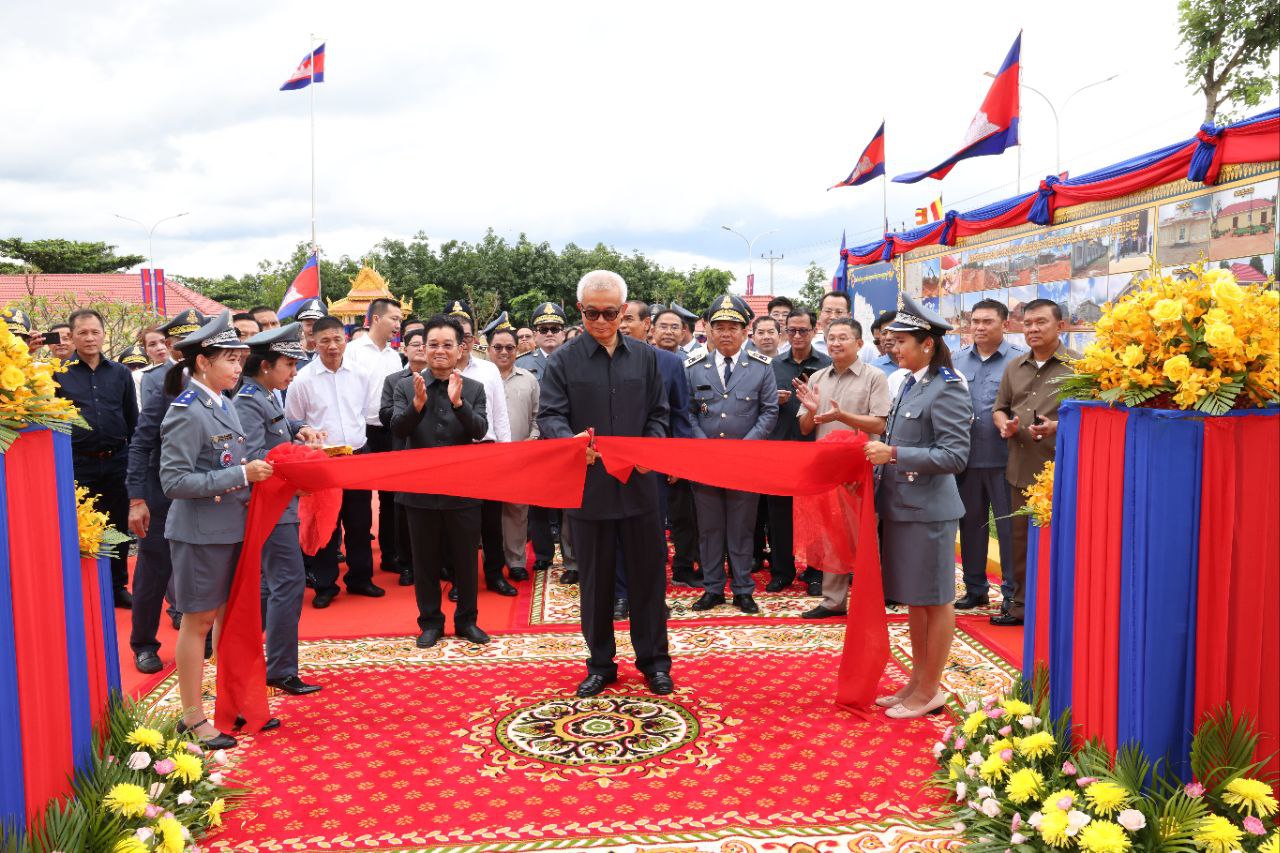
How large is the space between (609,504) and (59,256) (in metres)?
41.0

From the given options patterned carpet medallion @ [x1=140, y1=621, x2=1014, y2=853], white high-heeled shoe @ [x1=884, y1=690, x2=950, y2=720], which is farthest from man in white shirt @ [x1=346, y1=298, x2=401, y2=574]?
Answer: white high-heeled shoe @ [x1=884, y1=690, x2=950, y2=720]

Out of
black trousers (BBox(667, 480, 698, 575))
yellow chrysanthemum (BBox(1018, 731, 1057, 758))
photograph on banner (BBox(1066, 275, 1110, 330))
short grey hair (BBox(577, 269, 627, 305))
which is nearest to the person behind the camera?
yellow chrysanthemum (BBox(1018, 731, 1057, 758))

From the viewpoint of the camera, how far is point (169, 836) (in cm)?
263

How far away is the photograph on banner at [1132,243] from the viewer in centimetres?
754

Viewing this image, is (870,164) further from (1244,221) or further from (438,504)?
(438,504)

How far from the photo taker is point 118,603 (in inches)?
229

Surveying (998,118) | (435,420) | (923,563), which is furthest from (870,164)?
(923,563)

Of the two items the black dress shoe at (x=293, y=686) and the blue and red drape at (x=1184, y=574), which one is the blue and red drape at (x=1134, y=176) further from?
the black dress shoe at (x=293, y=686)

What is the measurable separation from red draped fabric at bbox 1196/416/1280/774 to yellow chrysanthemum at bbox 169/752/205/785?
296 cm

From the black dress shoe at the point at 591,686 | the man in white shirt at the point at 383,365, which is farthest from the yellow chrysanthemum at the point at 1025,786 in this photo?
the man in white shirt at the point at 383,365

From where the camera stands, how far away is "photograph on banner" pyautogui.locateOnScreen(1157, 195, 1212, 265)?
266 inches

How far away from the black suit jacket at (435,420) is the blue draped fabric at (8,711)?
2.62 metres

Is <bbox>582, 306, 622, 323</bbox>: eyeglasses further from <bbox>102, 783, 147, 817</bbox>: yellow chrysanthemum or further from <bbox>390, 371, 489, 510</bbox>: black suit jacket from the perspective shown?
<bbox>102, 783, 147, 817</bbox>: yellow chrysanthemum

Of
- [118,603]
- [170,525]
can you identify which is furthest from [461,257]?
[170,525]
